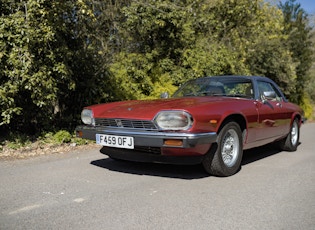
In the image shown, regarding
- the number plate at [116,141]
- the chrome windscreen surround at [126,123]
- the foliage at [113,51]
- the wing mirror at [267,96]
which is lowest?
the number plate at [116,141]

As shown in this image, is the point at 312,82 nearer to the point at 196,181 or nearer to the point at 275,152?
the point at 275,152

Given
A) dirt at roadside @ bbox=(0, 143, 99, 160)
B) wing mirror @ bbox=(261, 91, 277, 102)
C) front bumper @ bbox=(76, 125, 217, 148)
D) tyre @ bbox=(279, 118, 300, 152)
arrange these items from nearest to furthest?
1. front bumper @ bbox=(76, 125, 217, 148)
2. wing mirror @ bbox=(261, 91, 277, 102)
3. dirt at roadside @ bbox=(0, 143, 99, 160)
4. tyre @ bbox=(279, 118, 300, 152)

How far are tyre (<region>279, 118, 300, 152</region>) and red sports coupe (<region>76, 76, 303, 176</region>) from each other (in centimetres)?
114

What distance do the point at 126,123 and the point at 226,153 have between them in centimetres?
138

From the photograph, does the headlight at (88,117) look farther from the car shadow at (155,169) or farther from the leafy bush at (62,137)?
the leafy bush at (62,137)

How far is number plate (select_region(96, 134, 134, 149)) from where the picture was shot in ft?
13.9

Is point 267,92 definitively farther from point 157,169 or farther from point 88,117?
point 88,117

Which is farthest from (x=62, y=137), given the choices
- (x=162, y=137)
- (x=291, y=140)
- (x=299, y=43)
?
(x=299, y=43)

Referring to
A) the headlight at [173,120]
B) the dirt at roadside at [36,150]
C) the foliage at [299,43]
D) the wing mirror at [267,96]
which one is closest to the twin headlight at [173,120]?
the headlight at [173,120]

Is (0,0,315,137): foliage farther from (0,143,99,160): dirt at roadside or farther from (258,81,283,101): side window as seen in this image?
(258,81,283,101): side window

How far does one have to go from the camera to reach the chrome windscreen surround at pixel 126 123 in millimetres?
4207

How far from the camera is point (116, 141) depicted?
437 centimetres

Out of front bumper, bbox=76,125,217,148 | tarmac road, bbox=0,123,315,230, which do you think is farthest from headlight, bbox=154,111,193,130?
tarmac road, bbox=0,123,315,230

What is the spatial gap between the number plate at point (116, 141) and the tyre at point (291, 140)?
3.68 metres
